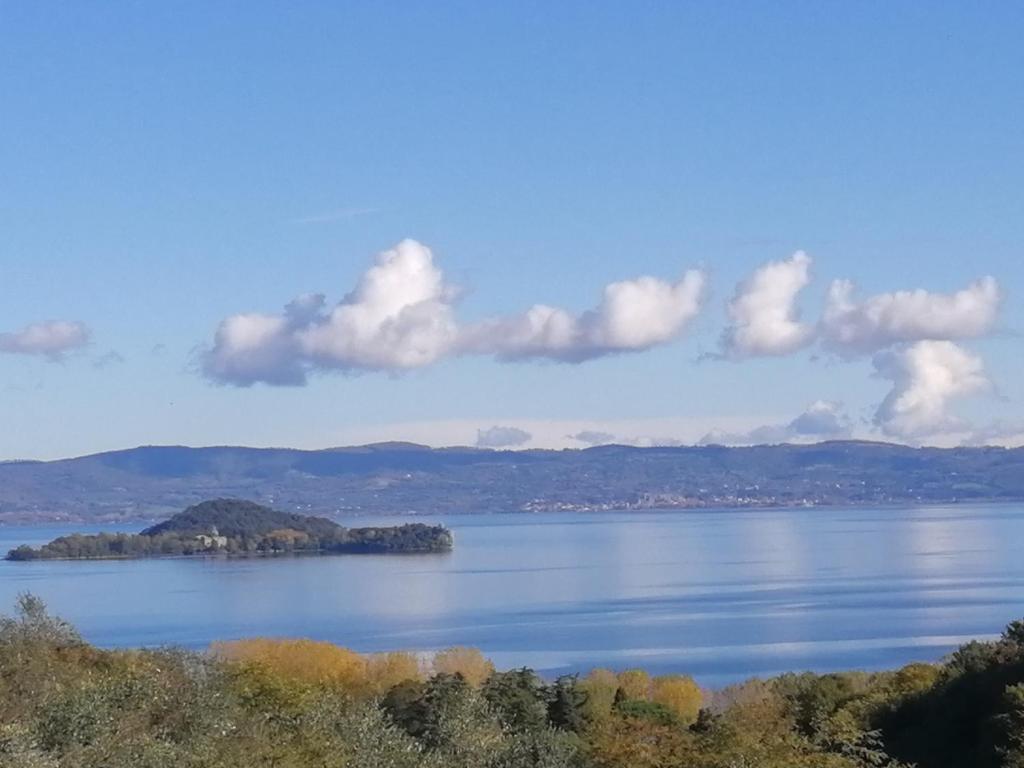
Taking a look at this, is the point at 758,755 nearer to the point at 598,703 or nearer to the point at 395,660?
the point at 598,703

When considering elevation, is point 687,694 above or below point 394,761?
below

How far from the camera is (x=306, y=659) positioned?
36375mm

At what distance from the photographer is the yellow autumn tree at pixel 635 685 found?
33.4 metres

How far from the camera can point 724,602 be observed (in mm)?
69500

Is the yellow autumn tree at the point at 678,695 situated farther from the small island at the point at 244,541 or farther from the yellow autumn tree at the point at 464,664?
the small island at the point at 244,541

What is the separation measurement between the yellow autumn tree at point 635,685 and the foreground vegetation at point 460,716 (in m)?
0.06

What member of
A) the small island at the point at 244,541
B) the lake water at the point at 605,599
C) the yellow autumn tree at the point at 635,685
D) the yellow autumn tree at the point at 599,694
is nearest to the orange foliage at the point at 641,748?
the yellow autumn tree at the point at 599,694

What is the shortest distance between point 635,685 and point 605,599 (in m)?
39.4

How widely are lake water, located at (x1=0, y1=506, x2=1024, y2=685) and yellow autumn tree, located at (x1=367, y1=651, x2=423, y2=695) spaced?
1008 centimetres

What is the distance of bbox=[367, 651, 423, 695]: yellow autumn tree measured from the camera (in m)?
33.0

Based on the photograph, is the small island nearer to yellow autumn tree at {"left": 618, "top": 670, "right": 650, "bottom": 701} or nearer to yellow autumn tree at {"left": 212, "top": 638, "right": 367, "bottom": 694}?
yellow autumn tree at {"left": 212, "top": 638, "right": 367, "bottom": 694}

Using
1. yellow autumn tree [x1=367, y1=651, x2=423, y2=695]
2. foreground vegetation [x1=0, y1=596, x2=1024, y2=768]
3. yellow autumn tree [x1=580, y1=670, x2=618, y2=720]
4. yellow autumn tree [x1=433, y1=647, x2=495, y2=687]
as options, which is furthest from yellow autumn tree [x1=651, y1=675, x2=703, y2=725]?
yellow autumn tree [x1=367, y1=651, x2=423, y2=695]

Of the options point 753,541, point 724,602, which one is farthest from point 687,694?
point 753,541

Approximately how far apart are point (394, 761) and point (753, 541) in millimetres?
117647
